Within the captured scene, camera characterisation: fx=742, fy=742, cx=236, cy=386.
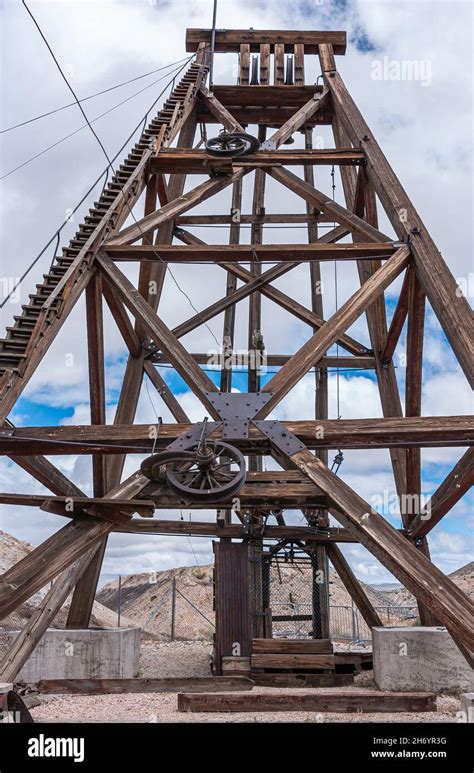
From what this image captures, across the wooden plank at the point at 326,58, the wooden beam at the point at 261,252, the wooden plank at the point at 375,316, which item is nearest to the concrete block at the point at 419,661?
the wooden plank at the point at 375,316

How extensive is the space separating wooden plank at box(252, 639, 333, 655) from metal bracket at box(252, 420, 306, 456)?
232 inches

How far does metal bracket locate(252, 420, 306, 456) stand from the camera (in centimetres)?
708

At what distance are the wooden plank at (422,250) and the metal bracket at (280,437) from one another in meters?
1.78

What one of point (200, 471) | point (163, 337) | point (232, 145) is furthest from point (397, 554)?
point (232, 145)

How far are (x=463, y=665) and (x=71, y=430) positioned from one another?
6456 mm

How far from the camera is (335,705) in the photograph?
27.6ft

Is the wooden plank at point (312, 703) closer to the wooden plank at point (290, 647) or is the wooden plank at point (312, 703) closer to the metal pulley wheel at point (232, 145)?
the wooden plank at point (290, 647)

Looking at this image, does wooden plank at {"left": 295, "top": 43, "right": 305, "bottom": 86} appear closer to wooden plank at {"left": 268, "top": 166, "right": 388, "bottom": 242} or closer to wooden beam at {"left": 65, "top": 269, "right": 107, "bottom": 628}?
wooden plank at {"left": 268, "top": 166, "right": 388, "bottom": 242}

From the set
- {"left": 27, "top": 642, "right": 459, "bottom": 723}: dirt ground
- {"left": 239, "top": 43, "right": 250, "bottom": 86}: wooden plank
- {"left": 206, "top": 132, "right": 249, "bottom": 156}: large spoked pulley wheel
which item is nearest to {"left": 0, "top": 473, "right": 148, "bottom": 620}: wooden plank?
{"left": 27, "top": 642, "right": 459, "bottom": 723}: dirt ground

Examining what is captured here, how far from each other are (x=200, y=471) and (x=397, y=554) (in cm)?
190

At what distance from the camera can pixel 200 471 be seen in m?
6.83

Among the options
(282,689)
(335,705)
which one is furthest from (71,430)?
(282,689)

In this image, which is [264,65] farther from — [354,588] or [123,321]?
[354,588]

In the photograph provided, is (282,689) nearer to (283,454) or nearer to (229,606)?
(229,606)
